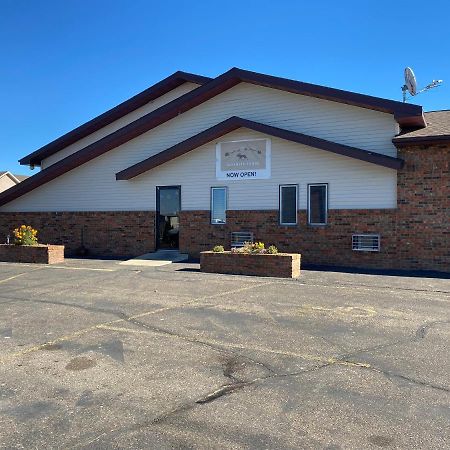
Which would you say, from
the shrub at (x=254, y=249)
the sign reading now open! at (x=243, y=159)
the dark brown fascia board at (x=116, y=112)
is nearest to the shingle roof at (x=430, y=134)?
the sign reading now open! at (x=243, y=159)

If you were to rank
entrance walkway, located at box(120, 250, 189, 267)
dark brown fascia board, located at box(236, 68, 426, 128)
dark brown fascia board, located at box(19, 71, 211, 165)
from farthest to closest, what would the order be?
dark brown fascia board, located at box(19, 71, 211, 165) < entrance walkway, located at box(120, 250, 189, 267) < dark brown fascia board, located at box(236, 68, 426, 128)

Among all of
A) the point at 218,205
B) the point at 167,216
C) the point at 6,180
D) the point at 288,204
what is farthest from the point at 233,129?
the point at 6,180

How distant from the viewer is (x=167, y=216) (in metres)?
17.6

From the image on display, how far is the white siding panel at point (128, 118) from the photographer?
67.4 ft

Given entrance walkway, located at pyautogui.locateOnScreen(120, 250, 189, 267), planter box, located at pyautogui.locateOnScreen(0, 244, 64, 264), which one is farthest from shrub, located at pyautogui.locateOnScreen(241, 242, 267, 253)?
planter box, located at pyautogui.locateOnScreen(0, 244, 64, 264)

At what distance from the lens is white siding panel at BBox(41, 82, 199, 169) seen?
67.4 ft

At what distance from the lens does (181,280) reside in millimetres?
11578

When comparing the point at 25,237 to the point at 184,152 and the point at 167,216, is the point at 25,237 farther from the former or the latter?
the point at 184,152

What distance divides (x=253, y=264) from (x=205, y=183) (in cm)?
518

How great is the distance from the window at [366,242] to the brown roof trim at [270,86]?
3438 millimetres

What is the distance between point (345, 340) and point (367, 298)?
317 centimetres

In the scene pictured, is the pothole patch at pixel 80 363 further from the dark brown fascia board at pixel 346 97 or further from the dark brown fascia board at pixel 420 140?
the dark brown fascia board at pixel 346 97

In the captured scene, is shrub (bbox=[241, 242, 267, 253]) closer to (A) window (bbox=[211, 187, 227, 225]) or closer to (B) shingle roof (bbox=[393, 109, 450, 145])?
(A) window (bbox=[211, 187, 227, 225])

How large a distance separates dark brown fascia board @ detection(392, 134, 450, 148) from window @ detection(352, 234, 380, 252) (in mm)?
2720
